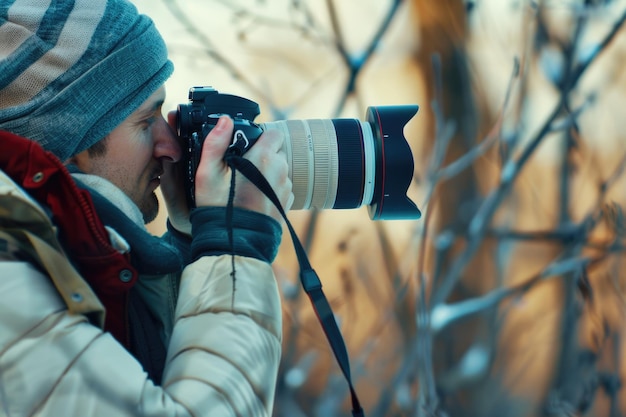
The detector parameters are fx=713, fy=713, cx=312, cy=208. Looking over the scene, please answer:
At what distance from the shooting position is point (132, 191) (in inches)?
34.4

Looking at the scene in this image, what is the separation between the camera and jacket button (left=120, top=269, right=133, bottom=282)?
663mm

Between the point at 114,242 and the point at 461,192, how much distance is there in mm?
2056

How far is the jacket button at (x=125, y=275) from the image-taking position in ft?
2.17

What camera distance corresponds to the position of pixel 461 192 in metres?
2.60

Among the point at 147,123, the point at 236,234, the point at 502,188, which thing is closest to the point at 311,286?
the point at 236,234

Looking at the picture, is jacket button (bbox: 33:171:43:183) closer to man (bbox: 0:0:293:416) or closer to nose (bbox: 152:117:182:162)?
man (bbox: 0:0:293:416)

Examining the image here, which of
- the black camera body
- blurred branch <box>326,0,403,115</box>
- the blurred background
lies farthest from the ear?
blurred branch <box>326,0,403,115</box>

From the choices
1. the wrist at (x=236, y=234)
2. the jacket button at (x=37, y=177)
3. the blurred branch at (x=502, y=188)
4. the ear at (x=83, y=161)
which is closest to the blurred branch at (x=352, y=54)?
the blurred branch at (x=502, y=188)

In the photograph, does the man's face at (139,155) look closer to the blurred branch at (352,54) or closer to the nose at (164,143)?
the nose at (164,143)

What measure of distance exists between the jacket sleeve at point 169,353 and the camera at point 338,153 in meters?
0.24

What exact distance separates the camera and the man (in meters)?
0.06

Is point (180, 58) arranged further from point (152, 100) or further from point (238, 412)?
point (238, 412)

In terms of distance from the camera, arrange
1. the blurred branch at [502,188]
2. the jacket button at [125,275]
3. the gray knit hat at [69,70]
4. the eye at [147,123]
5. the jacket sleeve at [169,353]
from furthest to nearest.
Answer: the blurred branch at [502,188], the eye at [147,123], the gray knit hat at [69,70], the jacket button at [125,275], the jacket sleeve at [169,353]

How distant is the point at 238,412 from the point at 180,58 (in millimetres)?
1816
